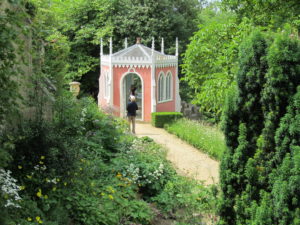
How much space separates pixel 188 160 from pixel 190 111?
44.1 feet

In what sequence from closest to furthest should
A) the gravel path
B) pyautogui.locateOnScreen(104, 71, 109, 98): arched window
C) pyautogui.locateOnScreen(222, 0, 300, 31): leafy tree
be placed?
the gravel path, pyautogui.locateOnScreen(222, 0, 300, 31): leafy tree, pyautogui.locateOnScreen(104, 71, 109, 98): arched window

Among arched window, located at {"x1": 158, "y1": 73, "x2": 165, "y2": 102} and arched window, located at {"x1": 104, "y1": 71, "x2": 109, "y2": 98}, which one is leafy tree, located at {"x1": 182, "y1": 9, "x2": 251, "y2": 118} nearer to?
arched window, located at {"x1": 158, "y1": 73, "x2": 165, "y2": 102}

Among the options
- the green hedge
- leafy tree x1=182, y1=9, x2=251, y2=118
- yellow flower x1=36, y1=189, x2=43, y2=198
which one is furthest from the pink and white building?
yellow flower x1=36, y1=189, x2=43, y2=198

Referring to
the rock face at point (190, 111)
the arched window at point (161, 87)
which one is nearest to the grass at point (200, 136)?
the arched window at point (161, 87)

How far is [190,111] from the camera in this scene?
28219mm

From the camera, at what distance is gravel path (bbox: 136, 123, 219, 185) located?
12.8 meters

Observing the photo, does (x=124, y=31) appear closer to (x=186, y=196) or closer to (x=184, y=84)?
(x=184, y=84)

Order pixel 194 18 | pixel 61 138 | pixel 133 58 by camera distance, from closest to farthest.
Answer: pixel 61 138 < pixel 133 58 < pixel 194 18

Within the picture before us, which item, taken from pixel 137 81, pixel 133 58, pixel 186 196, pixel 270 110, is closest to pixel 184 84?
pixel 137 81

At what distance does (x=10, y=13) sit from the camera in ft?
18.6

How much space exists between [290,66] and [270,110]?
2.30 ft

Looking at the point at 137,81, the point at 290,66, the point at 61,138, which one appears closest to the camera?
the point at 290,66

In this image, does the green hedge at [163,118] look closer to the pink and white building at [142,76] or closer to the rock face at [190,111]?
the pink and white building at [142,76]

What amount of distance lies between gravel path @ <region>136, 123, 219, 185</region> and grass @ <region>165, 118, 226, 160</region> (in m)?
0.21
